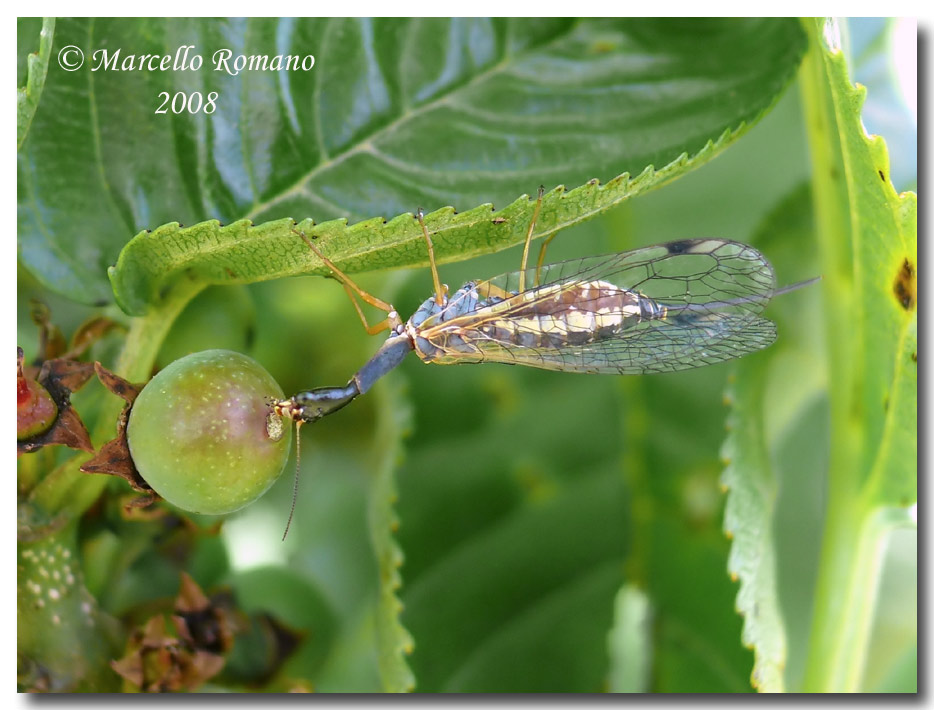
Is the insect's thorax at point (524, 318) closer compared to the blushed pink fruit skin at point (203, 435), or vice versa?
the blushed pink fruit skin at point (203, 435)

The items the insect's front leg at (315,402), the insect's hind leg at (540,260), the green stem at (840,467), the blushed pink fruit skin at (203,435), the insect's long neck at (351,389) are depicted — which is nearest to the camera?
the blushed pink fruit skin at (203,435)

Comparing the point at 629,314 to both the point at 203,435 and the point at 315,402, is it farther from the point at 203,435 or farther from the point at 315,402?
the point at 203,435

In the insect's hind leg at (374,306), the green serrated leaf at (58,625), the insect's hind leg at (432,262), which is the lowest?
the green serrated leaf at (58,625)

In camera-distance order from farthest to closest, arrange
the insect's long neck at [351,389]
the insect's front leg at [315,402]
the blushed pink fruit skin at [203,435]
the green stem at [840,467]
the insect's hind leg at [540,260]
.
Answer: the insect's hind leg at [540,260] < the green stem at [840,467] < the insect's long neck at [351,389] < the insect's front leg at [315,402] < the blushed pink fruit skin at [203,435]

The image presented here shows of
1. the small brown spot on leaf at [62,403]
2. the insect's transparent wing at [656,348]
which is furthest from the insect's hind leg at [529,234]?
the small brown spot on leaf at [62,403]

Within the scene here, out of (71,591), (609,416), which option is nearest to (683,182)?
(609,416)

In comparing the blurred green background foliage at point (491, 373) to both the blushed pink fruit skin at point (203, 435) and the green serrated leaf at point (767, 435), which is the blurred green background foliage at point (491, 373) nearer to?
the green serrated leaf at point (767, 435)
